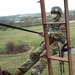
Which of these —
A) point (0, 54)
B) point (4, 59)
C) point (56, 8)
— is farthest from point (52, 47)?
point (0, 54)

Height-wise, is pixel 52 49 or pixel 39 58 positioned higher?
pixel 52 49

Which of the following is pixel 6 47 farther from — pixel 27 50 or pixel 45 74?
pixel 45 74

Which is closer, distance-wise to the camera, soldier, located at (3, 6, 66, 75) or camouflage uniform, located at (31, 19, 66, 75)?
camouflage uniform, located at (31, 19, 66, 75)

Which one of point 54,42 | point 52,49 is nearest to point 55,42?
point 54,42

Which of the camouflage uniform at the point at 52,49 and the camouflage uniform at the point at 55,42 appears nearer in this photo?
the camouflage uniform at the point at 55,42

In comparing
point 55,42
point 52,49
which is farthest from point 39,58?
point 55,42

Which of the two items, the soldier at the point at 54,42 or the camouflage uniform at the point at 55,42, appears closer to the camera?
the camouflage uniform at the point at 55,42

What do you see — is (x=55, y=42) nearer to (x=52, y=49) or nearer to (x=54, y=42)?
(x=54, y=42)

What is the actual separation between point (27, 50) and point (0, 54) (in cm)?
125

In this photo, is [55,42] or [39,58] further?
[55,42]

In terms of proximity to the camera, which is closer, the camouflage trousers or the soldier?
the camouflage trousers

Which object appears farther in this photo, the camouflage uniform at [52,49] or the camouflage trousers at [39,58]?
the camouflage uniform at [52,49]

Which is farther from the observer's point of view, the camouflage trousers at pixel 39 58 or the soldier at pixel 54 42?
the soldier at pixel 54 42

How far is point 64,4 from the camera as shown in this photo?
284 cm
